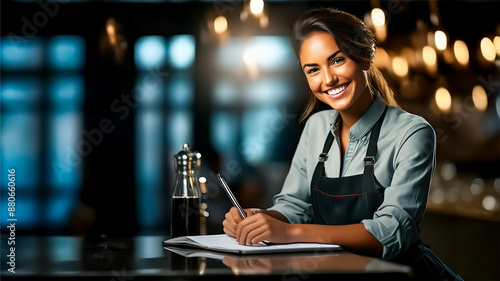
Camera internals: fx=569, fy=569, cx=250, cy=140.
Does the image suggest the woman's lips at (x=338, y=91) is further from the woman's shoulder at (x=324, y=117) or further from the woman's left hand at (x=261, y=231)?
the woman's left hand at (x=261, y=231)

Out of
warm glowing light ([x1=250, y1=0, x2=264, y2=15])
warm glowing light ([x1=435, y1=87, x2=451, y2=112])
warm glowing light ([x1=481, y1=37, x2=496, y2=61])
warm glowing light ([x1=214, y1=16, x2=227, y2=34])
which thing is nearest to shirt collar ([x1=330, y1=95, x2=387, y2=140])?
warm glowing light ([x1=250, y1=0, x2=264, y2=15])

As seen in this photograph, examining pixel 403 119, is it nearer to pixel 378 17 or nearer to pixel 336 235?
pixel 336 235

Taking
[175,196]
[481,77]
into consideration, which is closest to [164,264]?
[175,196]

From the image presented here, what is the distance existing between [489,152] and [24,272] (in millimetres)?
4393

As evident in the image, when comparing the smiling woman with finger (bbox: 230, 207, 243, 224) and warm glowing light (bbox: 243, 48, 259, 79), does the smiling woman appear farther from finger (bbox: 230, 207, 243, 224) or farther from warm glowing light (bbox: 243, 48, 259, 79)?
warm glowing light (bbox: 243, 48, 259, 79)

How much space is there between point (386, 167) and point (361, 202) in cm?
11

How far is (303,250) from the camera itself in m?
1.13

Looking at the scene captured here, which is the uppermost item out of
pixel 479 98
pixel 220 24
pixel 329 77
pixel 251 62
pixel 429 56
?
pixel 220 24

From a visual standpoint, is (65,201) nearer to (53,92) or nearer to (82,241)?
(53,92)

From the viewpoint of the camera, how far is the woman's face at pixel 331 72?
1495 mm

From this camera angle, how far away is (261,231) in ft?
3.83

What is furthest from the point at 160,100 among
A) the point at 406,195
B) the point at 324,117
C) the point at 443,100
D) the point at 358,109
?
the point at 406,195

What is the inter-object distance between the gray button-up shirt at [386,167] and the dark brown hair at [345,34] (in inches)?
3.9

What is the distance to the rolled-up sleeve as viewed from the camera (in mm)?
1276
